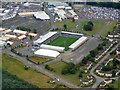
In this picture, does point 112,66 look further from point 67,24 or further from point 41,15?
point 41,15

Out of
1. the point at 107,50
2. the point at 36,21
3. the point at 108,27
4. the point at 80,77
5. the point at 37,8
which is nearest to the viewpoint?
the point at 80,77

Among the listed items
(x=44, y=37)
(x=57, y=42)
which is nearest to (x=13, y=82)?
(x=57, y=42)

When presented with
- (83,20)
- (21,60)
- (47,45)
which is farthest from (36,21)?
(21,60)

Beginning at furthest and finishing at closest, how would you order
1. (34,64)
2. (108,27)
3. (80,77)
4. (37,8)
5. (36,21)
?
(37,8), (36,21), (108,27), (34,64), (80,77)

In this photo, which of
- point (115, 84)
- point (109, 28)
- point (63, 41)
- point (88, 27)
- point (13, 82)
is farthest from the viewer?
point (109, 28)

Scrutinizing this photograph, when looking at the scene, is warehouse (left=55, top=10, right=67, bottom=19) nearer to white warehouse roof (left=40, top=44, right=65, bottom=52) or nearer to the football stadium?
the football stadium

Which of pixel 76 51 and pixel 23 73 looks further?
pixel 76 51

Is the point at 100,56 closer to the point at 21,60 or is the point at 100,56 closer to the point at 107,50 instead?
the point at 107,50

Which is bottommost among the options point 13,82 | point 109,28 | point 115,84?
point 115,84
